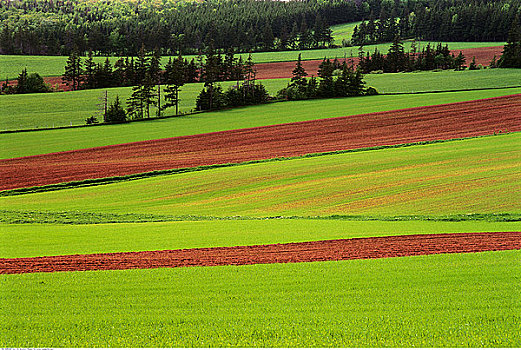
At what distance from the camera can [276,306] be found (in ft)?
39.7

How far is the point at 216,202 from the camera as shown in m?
31.8

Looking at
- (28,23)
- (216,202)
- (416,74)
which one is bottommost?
(216,202)

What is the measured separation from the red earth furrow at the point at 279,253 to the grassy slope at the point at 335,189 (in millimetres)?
7651

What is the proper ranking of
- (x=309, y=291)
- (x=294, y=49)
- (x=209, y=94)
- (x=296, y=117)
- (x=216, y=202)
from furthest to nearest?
(x=294, y=49) < (x=209, y=94) < (x=296, y=117) < (x=216, y=202) < (x=309, y=291)

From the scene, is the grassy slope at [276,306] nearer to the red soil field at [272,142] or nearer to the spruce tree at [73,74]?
the red soil field at [272,142]

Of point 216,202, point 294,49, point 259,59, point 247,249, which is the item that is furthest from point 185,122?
point 294,49

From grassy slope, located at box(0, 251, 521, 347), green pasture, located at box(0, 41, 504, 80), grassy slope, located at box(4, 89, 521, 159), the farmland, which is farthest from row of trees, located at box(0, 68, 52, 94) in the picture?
grassy slope, located at box(0, 251, 521, 347)

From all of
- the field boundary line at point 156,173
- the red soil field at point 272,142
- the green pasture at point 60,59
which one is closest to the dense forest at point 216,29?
the green pasture at point 60,59

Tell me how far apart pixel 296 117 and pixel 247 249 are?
50.3 metres

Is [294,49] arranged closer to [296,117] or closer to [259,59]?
[259,59]

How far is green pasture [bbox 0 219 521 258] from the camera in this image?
65.6 ft

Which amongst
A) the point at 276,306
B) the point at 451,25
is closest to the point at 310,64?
the point at 451,25

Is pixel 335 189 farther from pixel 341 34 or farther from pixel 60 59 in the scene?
pixel 341 34

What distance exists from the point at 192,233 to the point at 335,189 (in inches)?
539
